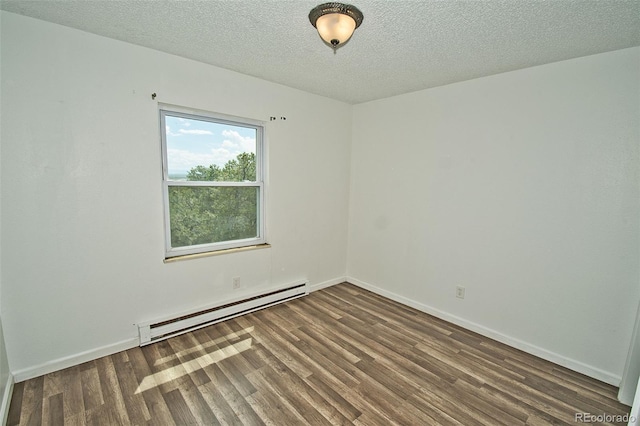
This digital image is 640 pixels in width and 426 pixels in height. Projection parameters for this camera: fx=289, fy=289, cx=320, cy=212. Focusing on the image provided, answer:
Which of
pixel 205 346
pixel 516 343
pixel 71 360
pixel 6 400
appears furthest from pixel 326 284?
pixel 6 400

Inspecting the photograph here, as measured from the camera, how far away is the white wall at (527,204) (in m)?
2.13

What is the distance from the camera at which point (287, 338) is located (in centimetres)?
270

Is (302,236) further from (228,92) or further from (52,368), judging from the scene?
(52,368)

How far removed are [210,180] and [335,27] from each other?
6.28ft

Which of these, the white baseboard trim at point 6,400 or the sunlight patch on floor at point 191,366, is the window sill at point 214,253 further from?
the white baseboard trim at point 6,400

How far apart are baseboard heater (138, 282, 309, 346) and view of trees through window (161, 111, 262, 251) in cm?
67

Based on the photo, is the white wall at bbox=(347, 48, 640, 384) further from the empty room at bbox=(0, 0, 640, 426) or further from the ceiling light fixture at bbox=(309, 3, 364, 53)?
Result: the ceiling light fixture at bbox=(309, 3, 364, 53)

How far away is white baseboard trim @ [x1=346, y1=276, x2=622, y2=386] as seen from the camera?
2232mm

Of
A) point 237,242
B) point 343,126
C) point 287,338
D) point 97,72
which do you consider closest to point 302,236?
point 237,242

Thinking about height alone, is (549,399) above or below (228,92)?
below

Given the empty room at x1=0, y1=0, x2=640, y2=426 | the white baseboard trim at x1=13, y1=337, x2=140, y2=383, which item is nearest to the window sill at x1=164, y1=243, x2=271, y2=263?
the empty room at x1=0, y1=0, x2=640, y2=426

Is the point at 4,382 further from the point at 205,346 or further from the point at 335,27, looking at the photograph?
the point at 335,27

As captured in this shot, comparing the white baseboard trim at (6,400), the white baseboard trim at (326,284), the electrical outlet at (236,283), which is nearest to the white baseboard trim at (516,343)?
the white baseboard trim at (326,284)

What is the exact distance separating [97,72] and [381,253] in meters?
3.32
